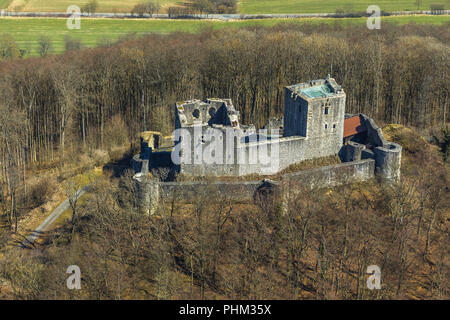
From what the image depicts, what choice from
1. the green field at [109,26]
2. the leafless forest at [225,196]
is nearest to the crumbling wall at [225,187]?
the leafless forest at [225,196]

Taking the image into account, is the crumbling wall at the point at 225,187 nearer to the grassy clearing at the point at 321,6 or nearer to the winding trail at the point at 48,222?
the winding trail at the point at 48,222

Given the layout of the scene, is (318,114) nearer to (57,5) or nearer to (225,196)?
(225,196)

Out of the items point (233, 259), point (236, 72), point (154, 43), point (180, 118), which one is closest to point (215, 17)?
point (154, 43)

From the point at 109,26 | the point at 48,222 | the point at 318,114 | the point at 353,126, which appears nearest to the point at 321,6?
the point at 109,26

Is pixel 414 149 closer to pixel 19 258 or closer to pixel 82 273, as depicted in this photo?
pixel 82 273

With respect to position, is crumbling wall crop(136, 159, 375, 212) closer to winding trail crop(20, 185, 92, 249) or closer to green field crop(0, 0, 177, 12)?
winding trail crop(20, 185, 92, 249)

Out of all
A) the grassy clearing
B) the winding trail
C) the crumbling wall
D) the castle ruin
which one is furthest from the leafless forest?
the grassy clearing

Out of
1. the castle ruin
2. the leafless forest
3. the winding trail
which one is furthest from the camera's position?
the castle ruin
